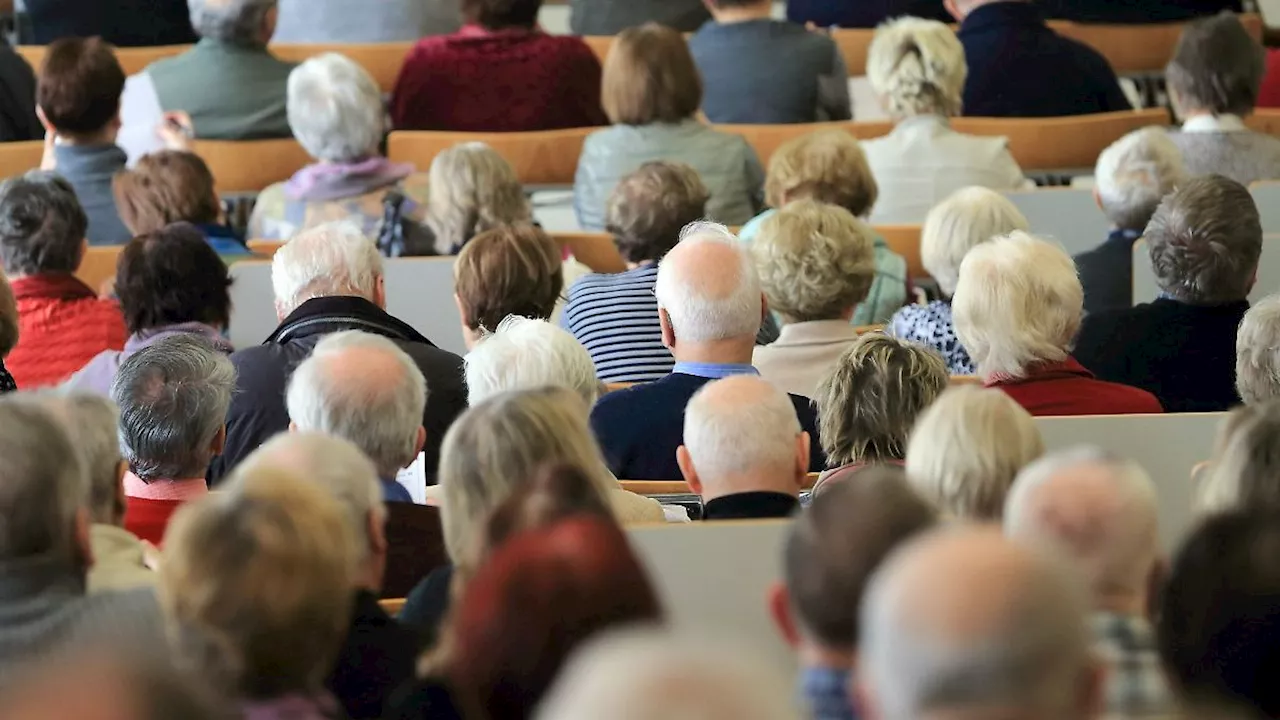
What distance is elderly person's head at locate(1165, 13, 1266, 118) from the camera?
6.01 meters

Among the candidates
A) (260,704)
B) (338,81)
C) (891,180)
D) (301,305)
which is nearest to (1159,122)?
(891,180)

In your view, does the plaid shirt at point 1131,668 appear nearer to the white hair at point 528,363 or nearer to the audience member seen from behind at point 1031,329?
the white hair at point 528,363

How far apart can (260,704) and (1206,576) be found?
997 millimetres

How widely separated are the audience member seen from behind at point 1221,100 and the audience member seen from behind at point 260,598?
436cm

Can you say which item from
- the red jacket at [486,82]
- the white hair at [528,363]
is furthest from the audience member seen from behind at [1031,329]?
the red jacket at [486,82]

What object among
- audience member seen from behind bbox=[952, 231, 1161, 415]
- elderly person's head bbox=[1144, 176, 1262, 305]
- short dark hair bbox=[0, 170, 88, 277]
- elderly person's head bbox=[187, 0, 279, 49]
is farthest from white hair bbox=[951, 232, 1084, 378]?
elderly person's head bbox=[187, 0, 279, 49]

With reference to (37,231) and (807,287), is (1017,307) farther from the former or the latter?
(37,231)

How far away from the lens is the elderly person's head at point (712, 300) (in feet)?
13.1

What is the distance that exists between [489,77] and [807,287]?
2375mm

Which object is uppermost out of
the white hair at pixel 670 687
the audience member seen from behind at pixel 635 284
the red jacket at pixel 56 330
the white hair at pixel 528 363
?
the white hair at pixel 670 687

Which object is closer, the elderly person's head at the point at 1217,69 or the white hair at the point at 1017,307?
the white hair at the point at 1017,307

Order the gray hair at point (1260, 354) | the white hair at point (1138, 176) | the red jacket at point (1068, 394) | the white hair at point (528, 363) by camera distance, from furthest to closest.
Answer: the white hair at point (1138, 176) → the red jacket at point (1068, 394) → the gray hair at point (1260, 354) → the white hair at point (528, 363)

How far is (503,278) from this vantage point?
442 centimetres

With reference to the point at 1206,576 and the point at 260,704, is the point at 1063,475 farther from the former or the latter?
the point at 260,704
